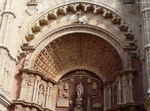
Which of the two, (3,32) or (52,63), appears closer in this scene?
(3,32)

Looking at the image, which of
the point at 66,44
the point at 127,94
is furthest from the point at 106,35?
the point at 127,94

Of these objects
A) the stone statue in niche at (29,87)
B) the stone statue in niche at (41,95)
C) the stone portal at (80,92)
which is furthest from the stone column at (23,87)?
the stone portal at (80,92)

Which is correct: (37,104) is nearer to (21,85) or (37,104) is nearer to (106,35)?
(21,85)

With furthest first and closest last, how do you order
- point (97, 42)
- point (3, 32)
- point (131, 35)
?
1. point (97, 42)
2. point (131, 35)
3. point (3, 32)

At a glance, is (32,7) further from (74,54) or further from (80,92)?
(80,92)

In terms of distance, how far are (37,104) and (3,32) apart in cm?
331

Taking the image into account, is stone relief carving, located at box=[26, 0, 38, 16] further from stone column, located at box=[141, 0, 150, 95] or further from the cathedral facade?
stone column, located at box=[141, 0, 150, 95]

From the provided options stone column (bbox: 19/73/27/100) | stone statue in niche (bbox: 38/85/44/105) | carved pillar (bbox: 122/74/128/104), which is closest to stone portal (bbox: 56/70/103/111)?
stone statue in niche (bbox: 38/85/44/105)

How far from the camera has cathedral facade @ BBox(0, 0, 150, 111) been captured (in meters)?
10.9

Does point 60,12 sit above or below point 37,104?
above

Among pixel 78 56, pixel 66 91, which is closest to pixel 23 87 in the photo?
pixel 66 91

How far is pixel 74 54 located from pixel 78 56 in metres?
0.26

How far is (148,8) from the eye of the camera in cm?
1073

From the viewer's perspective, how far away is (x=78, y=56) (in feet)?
43.8
